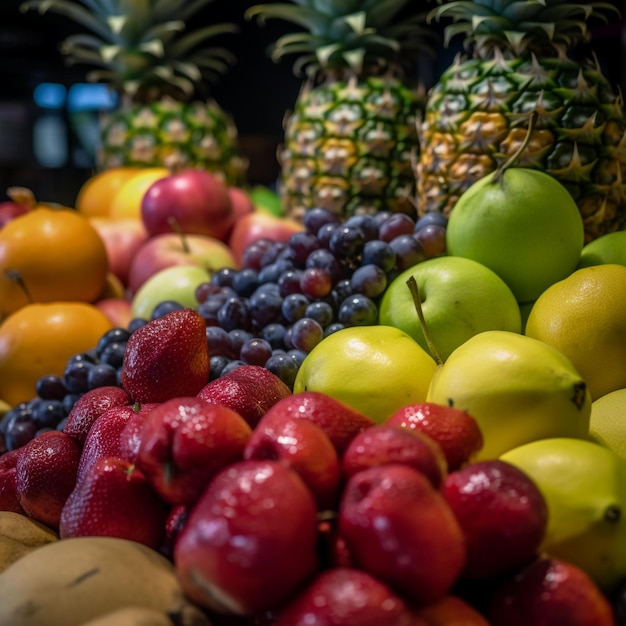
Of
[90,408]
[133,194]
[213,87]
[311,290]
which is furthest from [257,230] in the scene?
[213,87]

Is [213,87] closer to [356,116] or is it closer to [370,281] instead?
[356,116]

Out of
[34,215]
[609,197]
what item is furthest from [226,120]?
[609,197]

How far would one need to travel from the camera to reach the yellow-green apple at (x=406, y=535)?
20.4 inches

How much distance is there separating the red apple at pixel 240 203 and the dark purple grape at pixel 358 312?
0.98m

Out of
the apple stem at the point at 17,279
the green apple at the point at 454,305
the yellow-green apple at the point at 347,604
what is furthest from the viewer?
the apple stem at the point at 17,279

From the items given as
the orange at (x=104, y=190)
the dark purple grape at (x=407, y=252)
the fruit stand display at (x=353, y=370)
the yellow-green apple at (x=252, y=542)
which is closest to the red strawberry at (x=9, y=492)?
the fruit stand display at (x=353, y=370)

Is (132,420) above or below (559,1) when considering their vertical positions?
below

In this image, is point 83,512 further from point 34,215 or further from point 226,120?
point 226,120

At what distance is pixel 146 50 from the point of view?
2117 mm

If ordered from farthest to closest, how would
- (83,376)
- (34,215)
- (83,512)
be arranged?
(34,215), (83,376), (83,512)

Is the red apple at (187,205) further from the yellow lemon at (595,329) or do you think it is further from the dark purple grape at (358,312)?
the yellow lemon at (595,329)

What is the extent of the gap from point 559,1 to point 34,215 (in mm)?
1201

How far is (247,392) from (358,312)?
1.06 feet

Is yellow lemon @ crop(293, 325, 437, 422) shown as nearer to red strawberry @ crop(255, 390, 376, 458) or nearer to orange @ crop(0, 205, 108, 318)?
red strawberry @ crop(255, 390, 376, 458)
